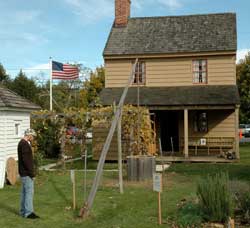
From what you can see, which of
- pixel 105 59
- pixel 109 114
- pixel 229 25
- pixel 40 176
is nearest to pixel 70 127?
pixel 109 114

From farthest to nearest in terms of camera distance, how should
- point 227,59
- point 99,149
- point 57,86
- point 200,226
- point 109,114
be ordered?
point 57,86
point 227,59
point 99,149
point 109,114
point 200,226

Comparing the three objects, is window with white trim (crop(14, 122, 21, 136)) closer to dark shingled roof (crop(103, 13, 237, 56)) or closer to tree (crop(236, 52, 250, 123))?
dark shingled roof (crop(103, 13, 237, 56))

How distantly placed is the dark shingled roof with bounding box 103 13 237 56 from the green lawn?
419 inches

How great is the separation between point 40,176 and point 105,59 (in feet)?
37.1

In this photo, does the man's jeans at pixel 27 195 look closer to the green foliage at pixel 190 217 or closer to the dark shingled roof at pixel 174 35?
the green foliage at pixel 190 217

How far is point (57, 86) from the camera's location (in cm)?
7406

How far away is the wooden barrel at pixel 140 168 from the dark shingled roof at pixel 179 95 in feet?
28.6

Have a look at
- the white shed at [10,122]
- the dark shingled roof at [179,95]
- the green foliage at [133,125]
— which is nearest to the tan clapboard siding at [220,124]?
the dark shingled roof at [179,95]

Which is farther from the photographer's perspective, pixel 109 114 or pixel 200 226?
pixel 109 114

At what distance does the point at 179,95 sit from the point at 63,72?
28.3 ft

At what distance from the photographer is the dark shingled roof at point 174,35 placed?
→ 89.1ft

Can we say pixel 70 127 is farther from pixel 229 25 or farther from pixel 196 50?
pixel 229 25

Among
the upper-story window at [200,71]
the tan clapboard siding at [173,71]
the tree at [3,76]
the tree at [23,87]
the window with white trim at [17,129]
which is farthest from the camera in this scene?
the tree at [3,76]

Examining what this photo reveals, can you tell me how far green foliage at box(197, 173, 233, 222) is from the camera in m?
9.03
